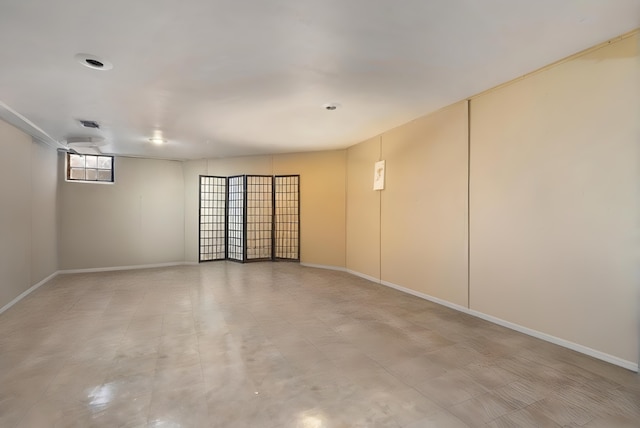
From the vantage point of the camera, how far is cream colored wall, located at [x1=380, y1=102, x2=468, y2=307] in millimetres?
4191

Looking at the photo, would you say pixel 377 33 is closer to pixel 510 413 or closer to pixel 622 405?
pixel 510 413

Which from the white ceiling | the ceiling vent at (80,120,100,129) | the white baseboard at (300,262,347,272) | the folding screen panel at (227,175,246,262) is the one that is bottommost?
the white baseboard at (300,262,347,272)

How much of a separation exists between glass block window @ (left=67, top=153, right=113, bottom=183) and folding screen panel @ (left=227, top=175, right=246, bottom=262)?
278 centimetres

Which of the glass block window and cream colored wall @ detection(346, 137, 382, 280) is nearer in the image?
cream colored wall @ detection(346, 137, 382, 280)

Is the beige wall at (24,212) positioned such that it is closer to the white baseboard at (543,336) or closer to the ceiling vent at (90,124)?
the ceiling vent at (90,124)

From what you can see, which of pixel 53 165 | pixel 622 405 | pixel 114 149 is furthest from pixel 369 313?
pixel 53 165

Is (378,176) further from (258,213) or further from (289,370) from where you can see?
(289,370)

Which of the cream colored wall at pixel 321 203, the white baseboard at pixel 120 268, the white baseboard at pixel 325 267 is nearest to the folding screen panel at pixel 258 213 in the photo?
the cream colored wall at pixel 321 203

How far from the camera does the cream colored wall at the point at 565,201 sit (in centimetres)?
268

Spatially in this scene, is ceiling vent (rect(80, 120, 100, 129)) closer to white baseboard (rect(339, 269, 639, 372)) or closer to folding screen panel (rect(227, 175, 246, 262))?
folding screen panel (rect(227, 175, 246, 262))

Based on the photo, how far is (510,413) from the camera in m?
2.09

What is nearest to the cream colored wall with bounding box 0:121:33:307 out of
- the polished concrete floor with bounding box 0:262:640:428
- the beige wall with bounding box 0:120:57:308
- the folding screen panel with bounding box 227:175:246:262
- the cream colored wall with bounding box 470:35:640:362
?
the beige wall with bounding box 0:120:57:308

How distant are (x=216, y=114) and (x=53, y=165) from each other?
443cm

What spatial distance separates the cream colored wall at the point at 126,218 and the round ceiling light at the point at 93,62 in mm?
5103
